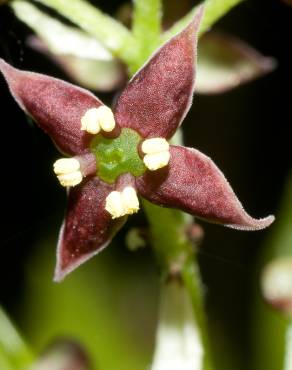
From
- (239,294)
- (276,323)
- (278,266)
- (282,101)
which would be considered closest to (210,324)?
(239,294)

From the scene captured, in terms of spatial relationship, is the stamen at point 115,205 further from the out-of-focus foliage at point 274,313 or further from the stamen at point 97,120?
the out-of-focus foliage at point 274,313

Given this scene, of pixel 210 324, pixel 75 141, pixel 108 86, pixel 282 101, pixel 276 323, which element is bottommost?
pixel 210 324

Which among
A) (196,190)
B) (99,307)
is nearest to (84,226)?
(196,190)

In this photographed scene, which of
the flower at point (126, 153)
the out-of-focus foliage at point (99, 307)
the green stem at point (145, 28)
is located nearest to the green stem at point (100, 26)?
the green stem at point (145, 28)

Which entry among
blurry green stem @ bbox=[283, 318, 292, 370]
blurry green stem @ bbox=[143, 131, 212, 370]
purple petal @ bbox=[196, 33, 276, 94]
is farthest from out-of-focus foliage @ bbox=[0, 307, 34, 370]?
purple petal @ bbox=[196, 33, 276, 94]

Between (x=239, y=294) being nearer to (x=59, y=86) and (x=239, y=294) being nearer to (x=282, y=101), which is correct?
(x=282, y=101)

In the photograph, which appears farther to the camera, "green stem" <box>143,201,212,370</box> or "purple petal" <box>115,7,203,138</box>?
"green stem" <box>143,201,212,370</box>

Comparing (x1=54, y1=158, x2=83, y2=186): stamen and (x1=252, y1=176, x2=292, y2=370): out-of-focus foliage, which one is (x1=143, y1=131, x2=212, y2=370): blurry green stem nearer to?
(x1=54, y1=158, x2=83, y2=186): stamen

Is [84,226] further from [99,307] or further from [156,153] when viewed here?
[99,307]
